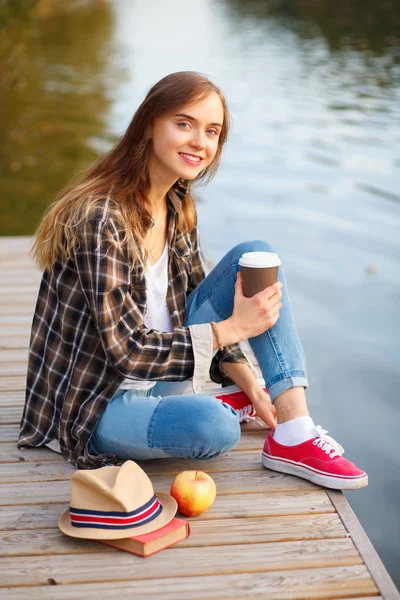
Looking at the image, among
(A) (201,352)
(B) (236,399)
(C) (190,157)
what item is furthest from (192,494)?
(C) (190,157)

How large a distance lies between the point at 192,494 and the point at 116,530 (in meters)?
0.26

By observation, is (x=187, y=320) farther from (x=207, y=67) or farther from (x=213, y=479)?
(x=207, y=67)

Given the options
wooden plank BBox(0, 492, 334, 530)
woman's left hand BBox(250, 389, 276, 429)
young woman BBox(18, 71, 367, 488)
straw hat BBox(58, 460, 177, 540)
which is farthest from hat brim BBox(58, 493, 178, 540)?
woman's left hand BBox(250, 389, 276, 429)

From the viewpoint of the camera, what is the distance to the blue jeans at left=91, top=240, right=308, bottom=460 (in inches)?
92.0

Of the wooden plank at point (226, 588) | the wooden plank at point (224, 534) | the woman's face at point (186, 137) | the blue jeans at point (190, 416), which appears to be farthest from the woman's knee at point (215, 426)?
the woman's face at point (186, 137)

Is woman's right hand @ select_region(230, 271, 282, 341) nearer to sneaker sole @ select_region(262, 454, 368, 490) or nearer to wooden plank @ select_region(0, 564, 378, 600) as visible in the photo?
sneaker sole @ select_region(262, 454, 368, 490)

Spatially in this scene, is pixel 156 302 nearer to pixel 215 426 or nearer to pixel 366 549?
pixel 215 426

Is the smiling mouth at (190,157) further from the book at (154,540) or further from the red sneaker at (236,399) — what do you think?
the book at (154,540)

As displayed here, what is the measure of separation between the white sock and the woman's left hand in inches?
8.7

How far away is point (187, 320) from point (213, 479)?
0.55 metres

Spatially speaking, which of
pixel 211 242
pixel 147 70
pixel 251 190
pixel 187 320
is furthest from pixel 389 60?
pixel 187 320

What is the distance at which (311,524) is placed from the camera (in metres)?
2.24

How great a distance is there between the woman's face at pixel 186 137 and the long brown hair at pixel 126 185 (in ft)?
0.08

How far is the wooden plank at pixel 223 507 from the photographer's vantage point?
2262 millimetres
